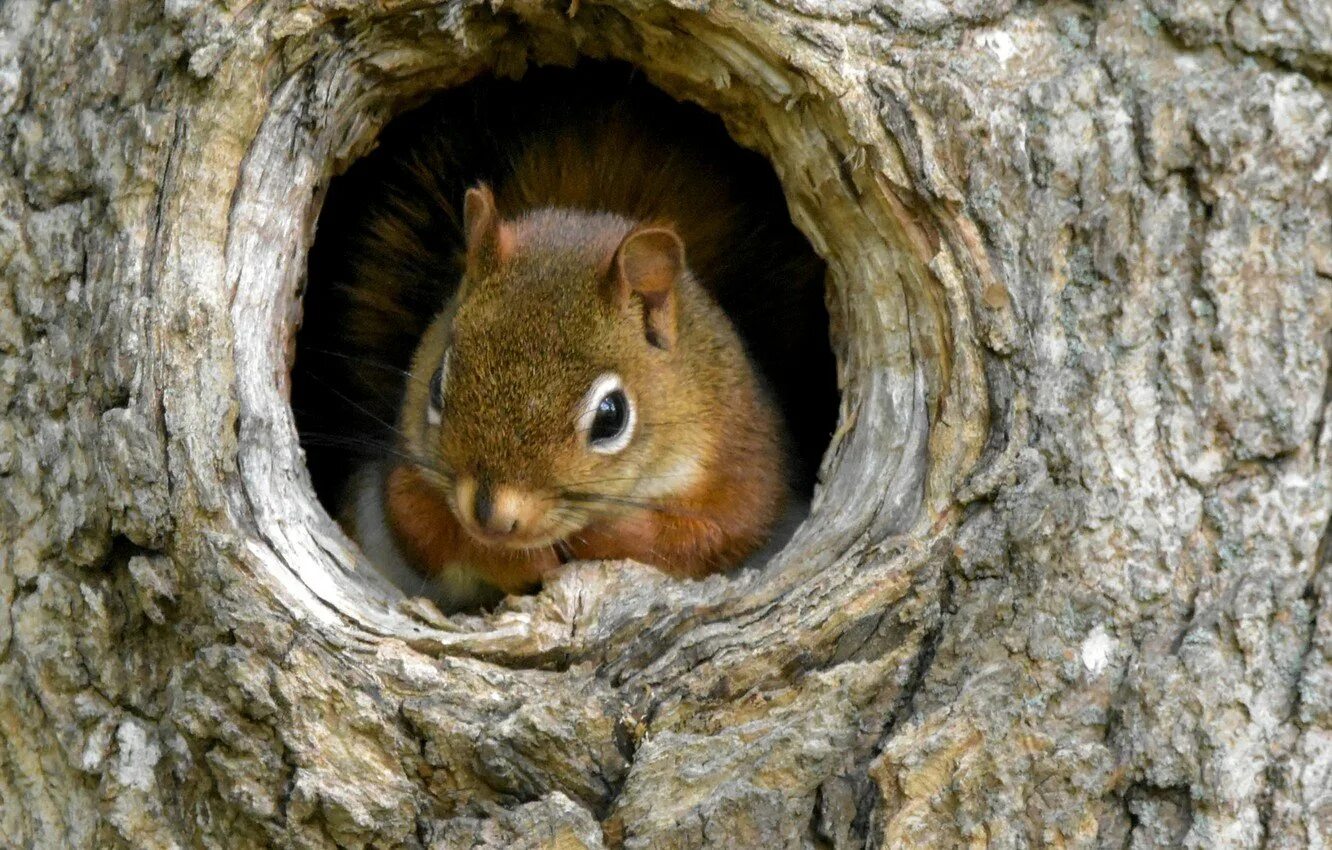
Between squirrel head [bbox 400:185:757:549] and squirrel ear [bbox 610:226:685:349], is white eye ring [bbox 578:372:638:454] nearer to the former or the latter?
squirrel head [bbox 400:185:757:549]

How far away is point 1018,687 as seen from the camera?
2021mm

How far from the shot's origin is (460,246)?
125 inches

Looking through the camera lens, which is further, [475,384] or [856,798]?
[475,384]

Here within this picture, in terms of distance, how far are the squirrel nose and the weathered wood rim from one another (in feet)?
0.47

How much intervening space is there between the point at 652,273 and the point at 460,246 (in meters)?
0.77

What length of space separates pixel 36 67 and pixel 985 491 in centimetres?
171

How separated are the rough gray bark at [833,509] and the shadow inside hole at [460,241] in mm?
680

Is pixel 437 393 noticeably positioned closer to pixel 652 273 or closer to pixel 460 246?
pixel 652 273

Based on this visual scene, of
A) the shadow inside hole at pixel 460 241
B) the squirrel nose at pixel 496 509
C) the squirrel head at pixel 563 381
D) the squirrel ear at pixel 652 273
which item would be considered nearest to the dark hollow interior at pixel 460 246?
the shadow inside hole at pixel 460 241

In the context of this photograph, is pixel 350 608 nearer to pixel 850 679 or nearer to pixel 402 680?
pixel 402 680

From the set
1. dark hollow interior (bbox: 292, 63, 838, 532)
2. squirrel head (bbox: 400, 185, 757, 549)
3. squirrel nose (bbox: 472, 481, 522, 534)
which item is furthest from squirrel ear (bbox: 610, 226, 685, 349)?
dark hollow interior (bbox: 292, 63, 838, 532)

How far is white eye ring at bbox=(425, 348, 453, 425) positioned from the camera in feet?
8.19

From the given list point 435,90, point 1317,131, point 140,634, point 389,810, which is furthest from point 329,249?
point 1317,131

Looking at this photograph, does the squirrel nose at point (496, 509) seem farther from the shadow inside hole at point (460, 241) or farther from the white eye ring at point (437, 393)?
→ the shadow inside hole at point (460, 241)
